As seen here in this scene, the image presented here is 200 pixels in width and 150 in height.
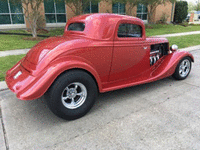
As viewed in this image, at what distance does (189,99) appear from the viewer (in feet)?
11.5

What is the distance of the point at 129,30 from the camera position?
11.8ft

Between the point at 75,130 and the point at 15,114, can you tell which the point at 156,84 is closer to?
the point at 75,130

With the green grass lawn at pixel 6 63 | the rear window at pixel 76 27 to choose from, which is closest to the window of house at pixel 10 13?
Answer: the green grass lawn at pixel 6 63

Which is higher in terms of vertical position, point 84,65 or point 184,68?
point 84,65

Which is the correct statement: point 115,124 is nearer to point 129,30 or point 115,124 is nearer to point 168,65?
point 129,30

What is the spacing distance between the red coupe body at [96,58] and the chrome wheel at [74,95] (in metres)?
0.29

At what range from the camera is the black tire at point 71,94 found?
8.36ft

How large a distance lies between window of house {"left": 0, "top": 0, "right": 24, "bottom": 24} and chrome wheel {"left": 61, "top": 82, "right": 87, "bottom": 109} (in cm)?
1228

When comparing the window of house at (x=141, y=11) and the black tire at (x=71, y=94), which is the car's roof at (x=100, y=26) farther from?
the window of house at (x=141, y=11)

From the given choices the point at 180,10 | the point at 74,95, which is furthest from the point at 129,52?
the point at 180,10

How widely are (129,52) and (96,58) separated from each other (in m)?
0.79

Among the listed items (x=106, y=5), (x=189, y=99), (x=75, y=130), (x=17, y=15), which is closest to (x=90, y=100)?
(x=75, y=130)

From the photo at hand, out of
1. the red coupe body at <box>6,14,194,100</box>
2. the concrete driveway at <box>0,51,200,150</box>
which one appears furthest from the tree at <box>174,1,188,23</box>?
the concrete driveway at <box>0,51,200,150</box>

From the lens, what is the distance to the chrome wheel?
2756mm
